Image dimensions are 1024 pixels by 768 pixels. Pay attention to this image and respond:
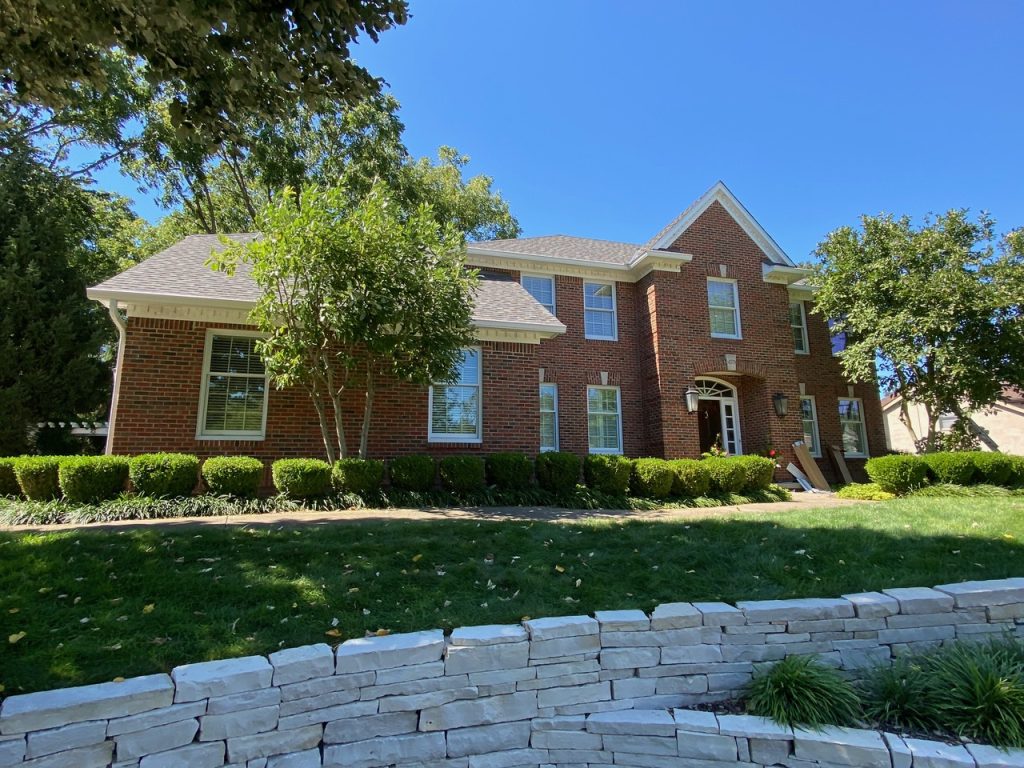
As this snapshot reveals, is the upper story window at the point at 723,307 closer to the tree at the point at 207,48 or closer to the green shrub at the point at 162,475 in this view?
the tree at the point at 207,48

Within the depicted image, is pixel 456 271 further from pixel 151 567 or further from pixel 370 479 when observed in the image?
pixel 151 567

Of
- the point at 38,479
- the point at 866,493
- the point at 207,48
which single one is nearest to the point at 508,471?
the point at 38,479

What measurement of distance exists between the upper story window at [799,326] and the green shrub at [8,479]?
1886 centimetres

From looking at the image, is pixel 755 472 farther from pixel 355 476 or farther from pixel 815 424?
pixel 355 476

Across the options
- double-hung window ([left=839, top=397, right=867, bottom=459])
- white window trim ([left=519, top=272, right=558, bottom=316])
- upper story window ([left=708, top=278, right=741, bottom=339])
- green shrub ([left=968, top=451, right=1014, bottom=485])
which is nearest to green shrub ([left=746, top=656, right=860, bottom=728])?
green shrub ([left=968, top=451, right=1014, bottom=485])

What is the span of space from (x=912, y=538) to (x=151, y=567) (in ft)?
24.3

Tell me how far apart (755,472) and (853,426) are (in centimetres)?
769

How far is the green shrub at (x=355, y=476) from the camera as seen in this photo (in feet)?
28.4

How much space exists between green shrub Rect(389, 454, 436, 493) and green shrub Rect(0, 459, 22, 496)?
563 centimetres

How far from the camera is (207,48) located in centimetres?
498

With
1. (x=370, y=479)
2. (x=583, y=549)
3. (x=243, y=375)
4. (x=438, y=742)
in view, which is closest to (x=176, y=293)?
(x=243, y=375)

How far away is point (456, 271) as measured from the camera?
907cm


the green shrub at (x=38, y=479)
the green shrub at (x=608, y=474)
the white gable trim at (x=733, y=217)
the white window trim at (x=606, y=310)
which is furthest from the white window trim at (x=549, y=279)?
the green shrub at (x=38, y=479)

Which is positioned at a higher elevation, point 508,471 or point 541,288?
point 541,288
